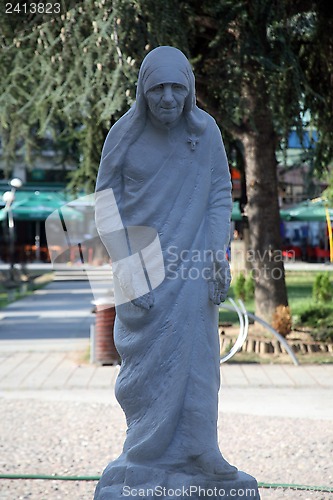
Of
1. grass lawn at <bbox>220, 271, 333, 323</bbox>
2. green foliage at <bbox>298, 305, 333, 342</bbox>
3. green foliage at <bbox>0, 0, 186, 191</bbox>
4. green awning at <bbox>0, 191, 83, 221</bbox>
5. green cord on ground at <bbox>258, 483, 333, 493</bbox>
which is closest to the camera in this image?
green cord on ground at <bbox>258, 483, 333, 493</bbox>

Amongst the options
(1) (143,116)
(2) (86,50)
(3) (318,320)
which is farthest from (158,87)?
(3) (318,320)

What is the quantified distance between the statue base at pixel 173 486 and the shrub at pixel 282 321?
8.87 metres

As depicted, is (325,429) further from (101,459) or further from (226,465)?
(226,465)

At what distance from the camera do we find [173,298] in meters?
3.85

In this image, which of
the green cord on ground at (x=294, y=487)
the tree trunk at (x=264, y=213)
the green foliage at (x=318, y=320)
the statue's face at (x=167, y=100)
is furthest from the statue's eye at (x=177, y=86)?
the green foliage at (x=318, y=320)

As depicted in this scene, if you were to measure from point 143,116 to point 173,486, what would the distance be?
1787mm

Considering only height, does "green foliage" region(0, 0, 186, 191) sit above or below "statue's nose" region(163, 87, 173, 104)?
above

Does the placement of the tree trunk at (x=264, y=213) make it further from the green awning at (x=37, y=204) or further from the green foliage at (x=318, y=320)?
the green awning at (x=37, y=204)

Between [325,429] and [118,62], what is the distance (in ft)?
16.4

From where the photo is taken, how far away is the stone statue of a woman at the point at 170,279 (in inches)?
150

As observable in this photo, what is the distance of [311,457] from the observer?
6.64 m

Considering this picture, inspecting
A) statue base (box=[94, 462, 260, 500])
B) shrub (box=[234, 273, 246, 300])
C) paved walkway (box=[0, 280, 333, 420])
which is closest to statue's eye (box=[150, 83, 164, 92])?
statue base (box=[94, 462, 260, 500])

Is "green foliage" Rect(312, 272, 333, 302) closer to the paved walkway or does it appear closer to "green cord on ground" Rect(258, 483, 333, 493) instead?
the paved walkway

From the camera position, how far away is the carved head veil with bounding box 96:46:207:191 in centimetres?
383
